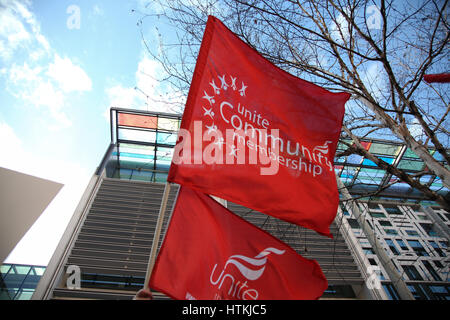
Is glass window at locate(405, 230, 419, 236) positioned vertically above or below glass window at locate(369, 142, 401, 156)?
below

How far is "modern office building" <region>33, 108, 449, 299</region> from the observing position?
5387 mm

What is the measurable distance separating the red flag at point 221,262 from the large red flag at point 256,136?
9.7 inches

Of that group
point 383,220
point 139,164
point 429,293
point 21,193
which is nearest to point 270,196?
point 21,193

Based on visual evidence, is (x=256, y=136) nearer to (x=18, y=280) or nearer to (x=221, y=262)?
(x=221, y=262)

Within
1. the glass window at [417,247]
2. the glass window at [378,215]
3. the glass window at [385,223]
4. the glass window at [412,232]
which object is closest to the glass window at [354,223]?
the glass window at [385,223]

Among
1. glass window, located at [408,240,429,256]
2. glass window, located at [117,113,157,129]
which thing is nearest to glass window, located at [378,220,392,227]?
glass window, located at [408,240,429,256]

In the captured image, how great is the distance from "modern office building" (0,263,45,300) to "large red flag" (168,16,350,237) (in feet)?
19.0

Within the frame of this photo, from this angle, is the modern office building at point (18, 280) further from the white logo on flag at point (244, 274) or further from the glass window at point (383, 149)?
the glass window at point (383, 149)

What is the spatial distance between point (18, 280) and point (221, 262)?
6.83m

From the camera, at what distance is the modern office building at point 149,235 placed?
17.7 ft

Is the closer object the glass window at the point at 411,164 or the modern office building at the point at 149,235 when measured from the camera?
the modern office building at the point at 149,235

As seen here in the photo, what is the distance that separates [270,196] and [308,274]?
80cm

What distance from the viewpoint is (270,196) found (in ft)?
7.20

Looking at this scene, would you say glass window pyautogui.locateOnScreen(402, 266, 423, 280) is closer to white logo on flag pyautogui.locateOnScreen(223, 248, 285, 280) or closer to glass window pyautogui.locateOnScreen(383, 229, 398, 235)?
glass window pyautogui.locateOnScreen(383, 229, 398, 235)
